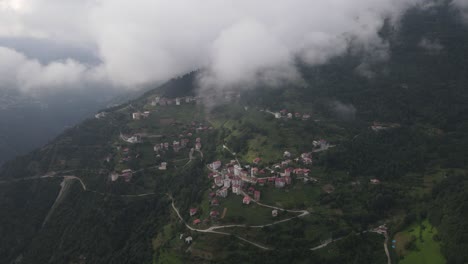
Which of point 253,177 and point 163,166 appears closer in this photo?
point 253,177

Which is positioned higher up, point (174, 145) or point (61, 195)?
point (174, 145)

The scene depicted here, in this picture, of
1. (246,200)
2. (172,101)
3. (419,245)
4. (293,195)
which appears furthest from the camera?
→ (172,101)

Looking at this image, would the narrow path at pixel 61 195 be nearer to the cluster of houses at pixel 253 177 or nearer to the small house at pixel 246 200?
the cluster of houses at pixel 253 177

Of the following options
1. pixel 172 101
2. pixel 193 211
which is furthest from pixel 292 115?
pixel 172 101

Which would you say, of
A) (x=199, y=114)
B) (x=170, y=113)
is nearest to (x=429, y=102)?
(x=199, y=114)

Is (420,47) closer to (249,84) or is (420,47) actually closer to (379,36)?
(379,36)

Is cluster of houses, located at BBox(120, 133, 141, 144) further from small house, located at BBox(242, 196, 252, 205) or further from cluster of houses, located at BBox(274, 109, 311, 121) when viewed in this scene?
small house, located at BBox(242, 196, 252, 205)

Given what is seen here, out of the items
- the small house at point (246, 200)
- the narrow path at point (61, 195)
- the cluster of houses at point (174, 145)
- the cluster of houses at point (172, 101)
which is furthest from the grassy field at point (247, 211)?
the cluster of houses at point (172, 101)

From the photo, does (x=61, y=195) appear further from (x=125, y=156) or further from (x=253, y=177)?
(x=253, y=177)

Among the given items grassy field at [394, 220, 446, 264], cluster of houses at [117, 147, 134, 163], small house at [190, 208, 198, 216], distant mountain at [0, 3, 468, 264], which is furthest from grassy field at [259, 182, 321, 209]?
cluster of houses at [117, 147, 134, 163]

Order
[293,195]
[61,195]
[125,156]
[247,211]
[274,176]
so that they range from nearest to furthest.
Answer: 1. [247,211]
2. [293,195]
3. [274,176]
4. [61,195]
5. [125,156]
